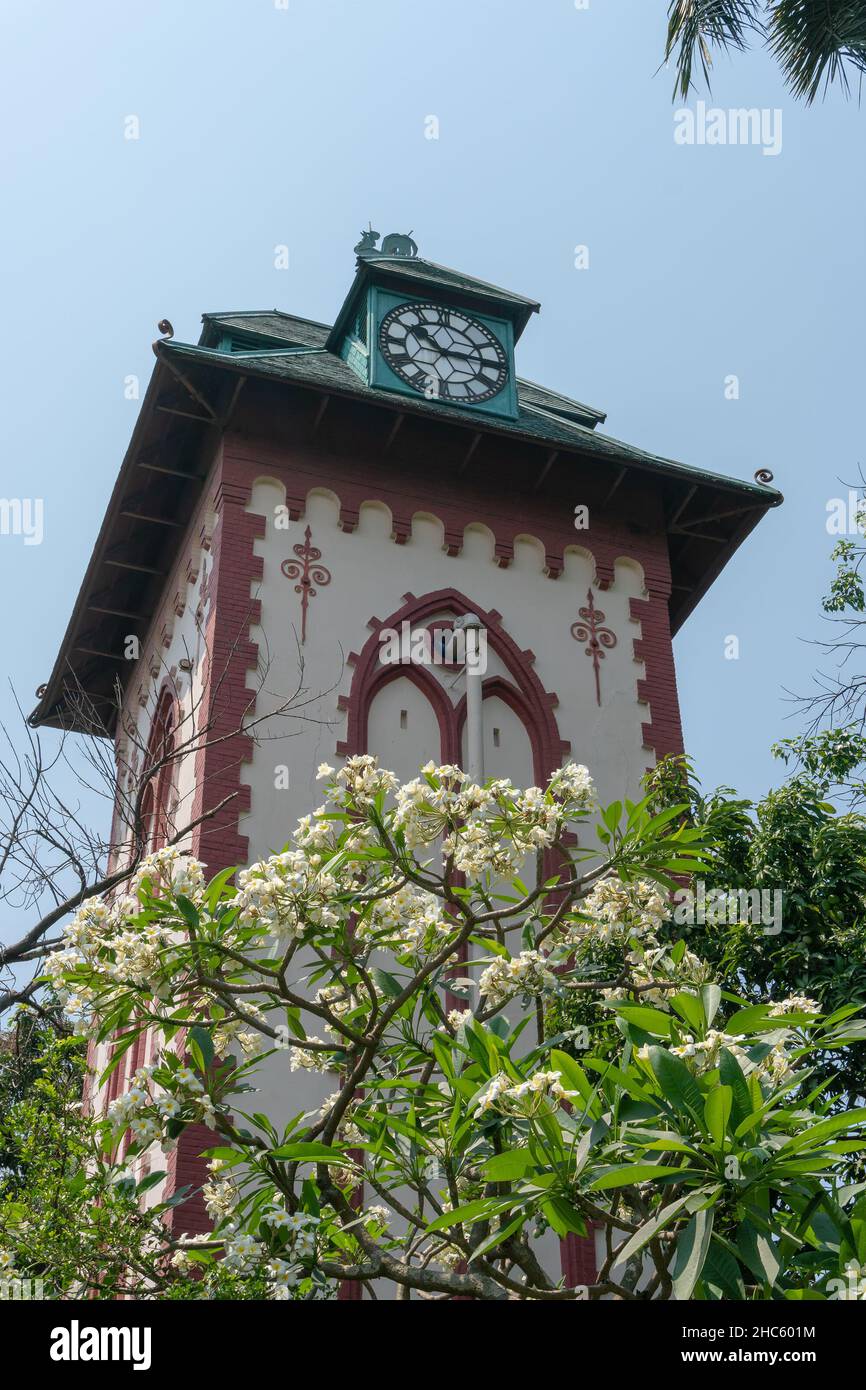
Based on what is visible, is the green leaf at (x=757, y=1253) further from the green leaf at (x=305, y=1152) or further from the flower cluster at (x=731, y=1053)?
the green leaf at (x=305, y=1152)

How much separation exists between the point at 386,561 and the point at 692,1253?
39.8ft

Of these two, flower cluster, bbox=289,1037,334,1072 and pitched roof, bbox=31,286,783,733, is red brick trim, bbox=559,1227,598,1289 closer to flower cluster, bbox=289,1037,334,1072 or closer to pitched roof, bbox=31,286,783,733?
flower cluster, bbox=289,1037,334,1072

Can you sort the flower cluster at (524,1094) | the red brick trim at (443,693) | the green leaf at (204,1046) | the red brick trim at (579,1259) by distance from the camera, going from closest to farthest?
1. the flower cluster at (524,1094)
2. the green leaf at (204,1046)
3. the red brick trim at (579,1259)
4. the red brick trim at (443,693)

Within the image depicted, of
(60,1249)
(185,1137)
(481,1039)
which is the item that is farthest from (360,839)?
(185,1137)

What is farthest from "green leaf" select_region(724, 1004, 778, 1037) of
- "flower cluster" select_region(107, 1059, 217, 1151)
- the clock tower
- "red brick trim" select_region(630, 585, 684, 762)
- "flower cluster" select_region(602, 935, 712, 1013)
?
"red brick trim" select_region(630, 585, 684, 762)

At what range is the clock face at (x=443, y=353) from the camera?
63.2 ft

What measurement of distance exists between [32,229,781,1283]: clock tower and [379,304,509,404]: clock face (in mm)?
34

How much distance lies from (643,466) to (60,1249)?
12.7 meters

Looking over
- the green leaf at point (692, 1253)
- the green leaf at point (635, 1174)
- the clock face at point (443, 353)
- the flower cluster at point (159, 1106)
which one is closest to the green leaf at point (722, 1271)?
the green leaf at point (692, 1253)

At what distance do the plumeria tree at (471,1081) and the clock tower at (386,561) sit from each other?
601cm

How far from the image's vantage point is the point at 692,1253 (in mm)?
5852

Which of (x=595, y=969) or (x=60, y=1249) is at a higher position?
(x=595, y=969)

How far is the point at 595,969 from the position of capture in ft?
39.0
